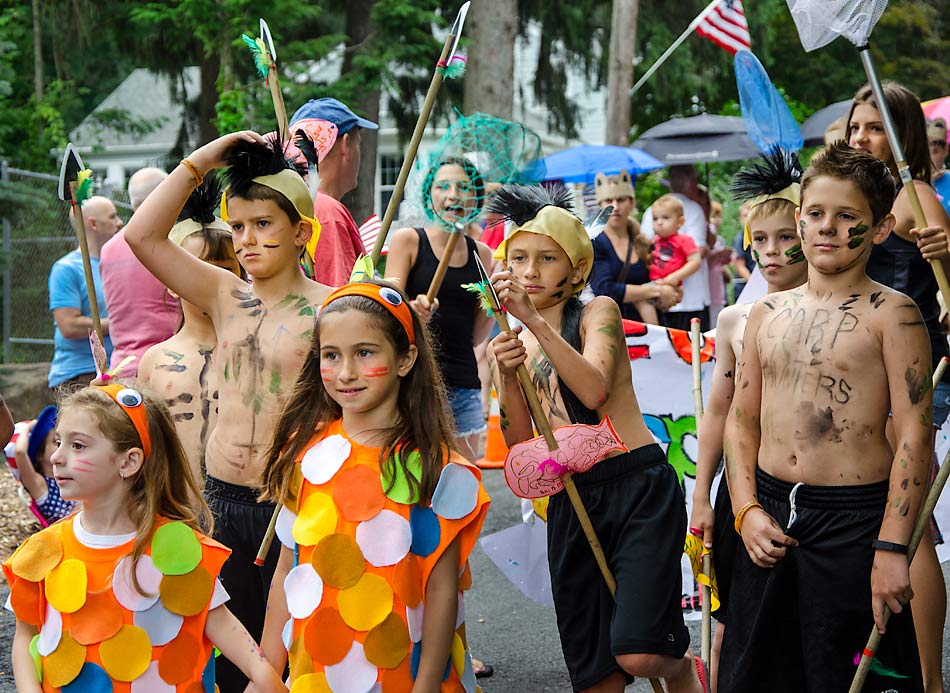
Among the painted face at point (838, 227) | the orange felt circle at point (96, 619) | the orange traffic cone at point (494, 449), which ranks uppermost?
the painted face at point (838, 227)

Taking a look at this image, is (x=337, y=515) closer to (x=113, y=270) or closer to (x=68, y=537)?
(x=68, y=537)

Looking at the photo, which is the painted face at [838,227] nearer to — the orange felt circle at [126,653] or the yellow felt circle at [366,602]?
the yellow felt circle at [366,602]

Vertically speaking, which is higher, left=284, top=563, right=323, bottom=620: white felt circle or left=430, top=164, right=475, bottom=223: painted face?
left=430, top=164, right=475, bottom=223: painted face

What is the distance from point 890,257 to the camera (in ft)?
16.5

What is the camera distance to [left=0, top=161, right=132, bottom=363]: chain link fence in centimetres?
1259

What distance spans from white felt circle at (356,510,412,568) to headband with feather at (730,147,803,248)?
6.41 feet

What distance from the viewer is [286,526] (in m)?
3.47

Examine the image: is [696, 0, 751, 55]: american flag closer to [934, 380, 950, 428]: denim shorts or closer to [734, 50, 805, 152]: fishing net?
[734, 50, 805, 152]: fishing net

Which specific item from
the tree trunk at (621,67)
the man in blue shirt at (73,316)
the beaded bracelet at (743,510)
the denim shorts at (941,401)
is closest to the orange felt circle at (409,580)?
the beaded bracelet at (743,510)

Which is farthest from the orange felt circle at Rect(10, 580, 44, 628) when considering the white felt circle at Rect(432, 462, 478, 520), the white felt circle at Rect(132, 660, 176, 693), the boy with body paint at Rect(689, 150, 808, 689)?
the boy with body paint at Rect(689, 150, 808, 689)

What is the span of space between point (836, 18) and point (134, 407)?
2489mm

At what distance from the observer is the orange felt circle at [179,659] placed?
3.25m

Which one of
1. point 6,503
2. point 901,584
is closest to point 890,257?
point 901,584

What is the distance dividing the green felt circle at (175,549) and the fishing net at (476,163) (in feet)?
5.92
